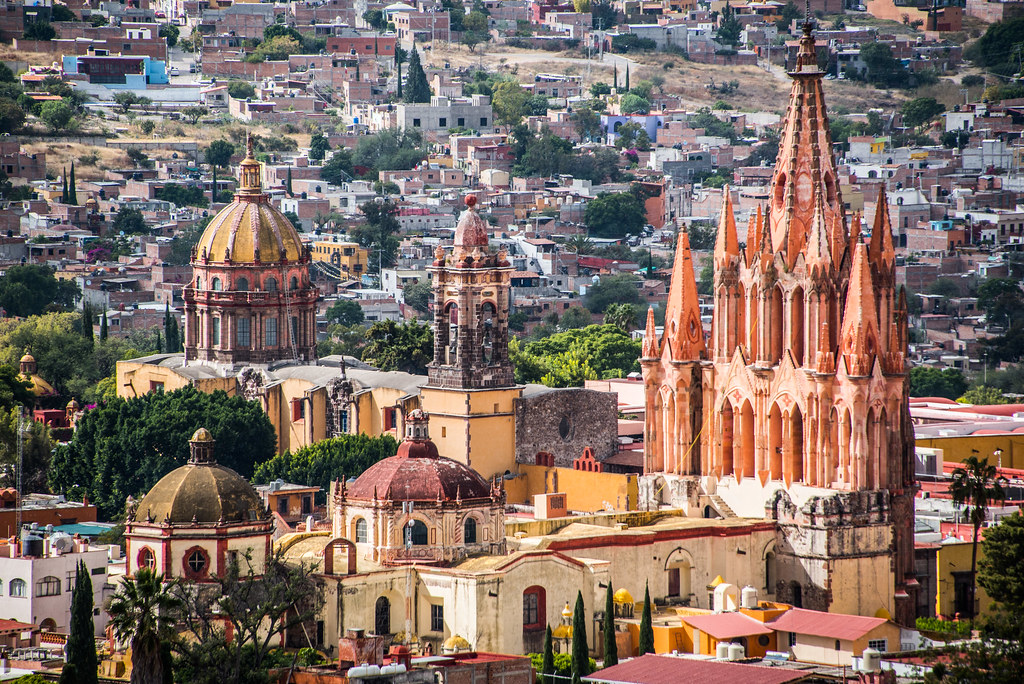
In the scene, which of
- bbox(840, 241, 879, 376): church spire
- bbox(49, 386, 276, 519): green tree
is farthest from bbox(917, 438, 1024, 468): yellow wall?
bbox(49, 386, 276, 519): green tree

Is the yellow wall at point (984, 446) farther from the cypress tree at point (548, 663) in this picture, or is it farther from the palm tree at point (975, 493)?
the cypress tree at point (548, 663)

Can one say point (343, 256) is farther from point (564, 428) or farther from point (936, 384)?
point (564, 428)

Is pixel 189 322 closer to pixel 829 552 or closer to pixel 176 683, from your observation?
pixel 829 552

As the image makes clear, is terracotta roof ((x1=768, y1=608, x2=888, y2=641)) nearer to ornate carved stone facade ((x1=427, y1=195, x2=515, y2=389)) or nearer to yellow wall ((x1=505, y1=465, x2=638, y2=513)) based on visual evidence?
yellow wall ((x1=505, y1=465, x2=638, y2=513))

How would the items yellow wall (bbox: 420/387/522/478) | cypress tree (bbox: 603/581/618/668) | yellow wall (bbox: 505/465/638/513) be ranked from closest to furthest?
cypress tree (bbox: 603/581/618/668) → yellow wall (bbox: 505/465/638/513) → yellow wall (bbox: 420/387/522/478)

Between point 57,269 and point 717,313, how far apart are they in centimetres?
10035

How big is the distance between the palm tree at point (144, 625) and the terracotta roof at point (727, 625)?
16.8 metres

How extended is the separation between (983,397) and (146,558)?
241 ft

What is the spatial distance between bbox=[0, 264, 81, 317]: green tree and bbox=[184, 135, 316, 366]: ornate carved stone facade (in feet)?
165

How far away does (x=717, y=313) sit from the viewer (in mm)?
90375

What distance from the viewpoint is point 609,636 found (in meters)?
76.7

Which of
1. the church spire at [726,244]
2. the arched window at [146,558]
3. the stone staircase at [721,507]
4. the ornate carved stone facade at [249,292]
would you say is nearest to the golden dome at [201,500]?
the arched window at [146,558]

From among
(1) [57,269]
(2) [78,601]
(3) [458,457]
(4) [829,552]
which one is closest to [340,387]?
(3) [458,457]

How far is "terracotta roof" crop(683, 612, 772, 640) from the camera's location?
251 ft
